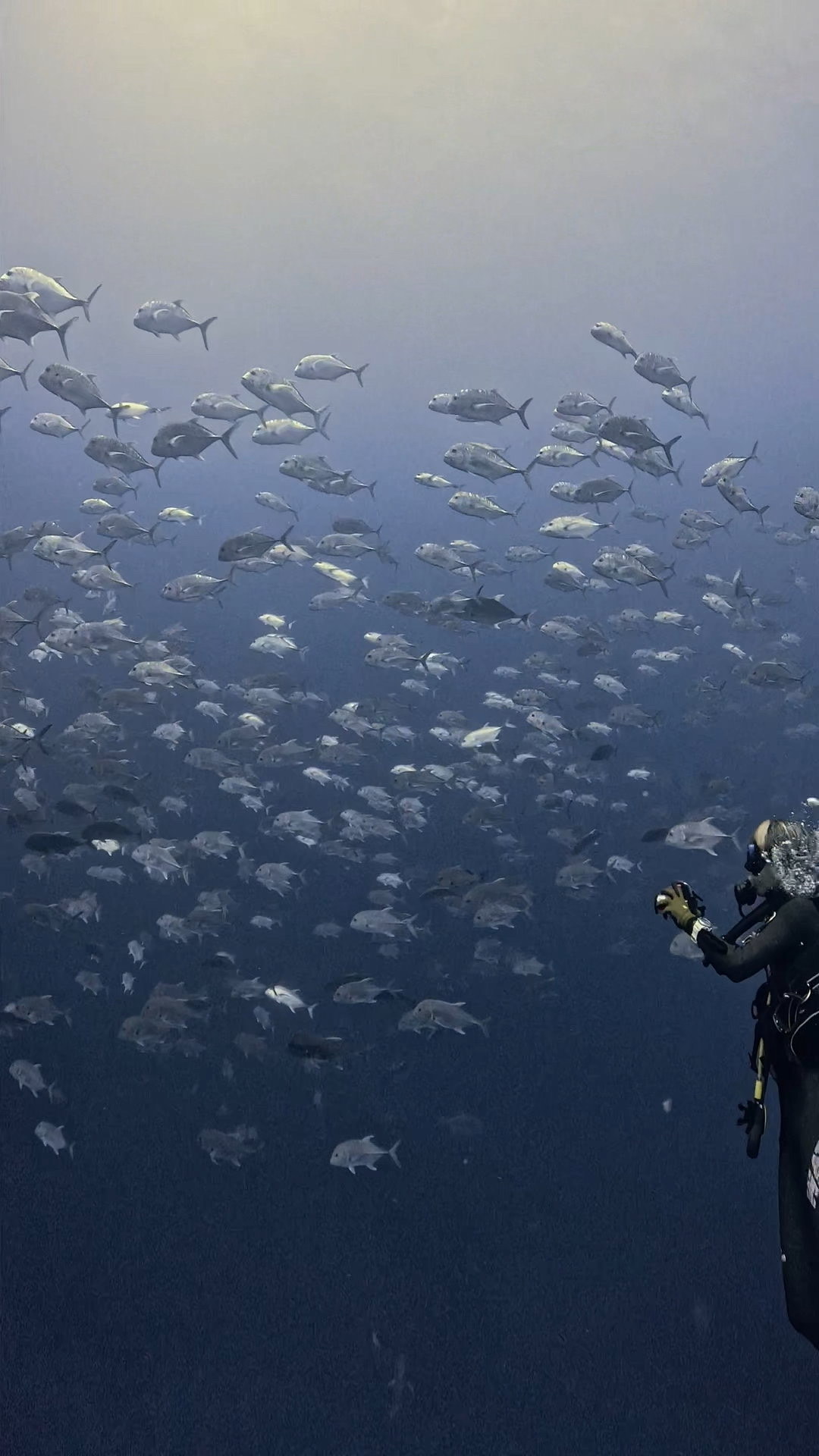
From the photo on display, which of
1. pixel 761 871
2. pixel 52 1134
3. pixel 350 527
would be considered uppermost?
pixel 350 527

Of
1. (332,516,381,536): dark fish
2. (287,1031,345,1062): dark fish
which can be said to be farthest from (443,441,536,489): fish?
(287,1031,345,1062): dark fish

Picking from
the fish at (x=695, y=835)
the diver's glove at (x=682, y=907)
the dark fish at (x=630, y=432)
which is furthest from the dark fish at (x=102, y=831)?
the diver's glove at (x=682, y=907)

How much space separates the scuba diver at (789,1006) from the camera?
8.73ft

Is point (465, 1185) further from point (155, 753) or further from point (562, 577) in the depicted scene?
point (155, 753)

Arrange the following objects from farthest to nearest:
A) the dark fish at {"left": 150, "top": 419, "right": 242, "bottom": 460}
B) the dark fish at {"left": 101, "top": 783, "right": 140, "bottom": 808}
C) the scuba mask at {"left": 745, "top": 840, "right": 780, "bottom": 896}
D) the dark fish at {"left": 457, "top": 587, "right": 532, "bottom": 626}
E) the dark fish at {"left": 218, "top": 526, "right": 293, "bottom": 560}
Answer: the dark fish at {"left": 218, "top": 526, "right": 293, "bottom": 560} < the dark fish at {"left": 101, "top": 783, "right": 140, "bottom": 808} < the dark fish at {"left": 457, "top": 587, "right": 532, "bottom": 626} < the dark fish at {"left": 150, "top": 419, "right": 242, "bottom": 460} < the scuba mask at {"left": 745, "top": 840, "right": 780, "bottom": 896}

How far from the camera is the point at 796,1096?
2760mm

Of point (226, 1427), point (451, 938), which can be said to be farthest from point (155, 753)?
point (226, 1427)

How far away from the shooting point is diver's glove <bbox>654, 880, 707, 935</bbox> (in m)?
2.75

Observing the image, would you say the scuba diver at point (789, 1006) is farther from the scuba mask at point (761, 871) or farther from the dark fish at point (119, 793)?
the dark fish at point (119, 793)

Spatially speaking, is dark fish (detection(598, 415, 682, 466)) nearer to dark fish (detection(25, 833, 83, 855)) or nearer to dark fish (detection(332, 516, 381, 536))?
dark fish (detection(332, 516, 381, 536))

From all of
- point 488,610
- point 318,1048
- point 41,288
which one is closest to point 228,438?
point 41,288

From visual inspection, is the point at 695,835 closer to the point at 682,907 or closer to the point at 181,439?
the point at 682,907

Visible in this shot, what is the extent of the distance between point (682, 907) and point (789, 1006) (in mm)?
441

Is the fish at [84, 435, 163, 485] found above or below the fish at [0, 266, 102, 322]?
below
